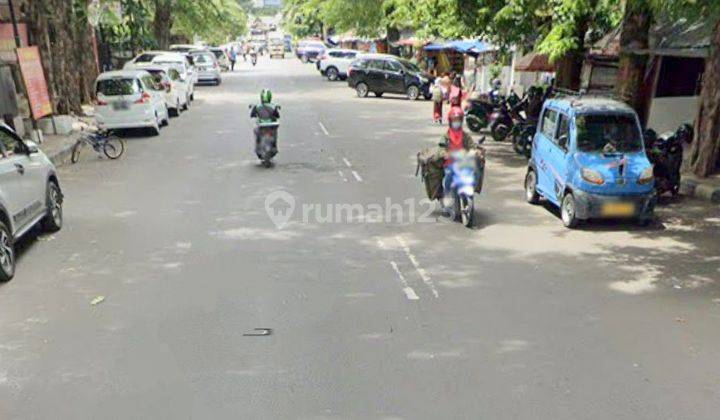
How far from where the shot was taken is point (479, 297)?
663cm

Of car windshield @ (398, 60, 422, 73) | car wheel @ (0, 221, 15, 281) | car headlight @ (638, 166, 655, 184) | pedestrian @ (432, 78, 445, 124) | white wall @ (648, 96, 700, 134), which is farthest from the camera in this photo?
car windshield @ (398, 60, 422, 73)

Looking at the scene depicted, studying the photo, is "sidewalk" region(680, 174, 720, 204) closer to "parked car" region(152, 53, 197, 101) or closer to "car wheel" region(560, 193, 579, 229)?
"car wheel" region(560, 193, 579, 229)

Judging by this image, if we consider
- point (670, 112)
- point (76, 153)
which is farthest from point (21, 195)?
point (670, 112)

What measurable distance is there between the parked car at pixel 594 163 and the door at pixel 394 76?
741 inches

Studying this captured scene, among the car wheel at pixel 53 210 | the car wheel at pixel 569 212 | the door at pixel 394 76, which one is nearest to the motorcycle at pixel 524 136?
the car wheel at pixel 569 212

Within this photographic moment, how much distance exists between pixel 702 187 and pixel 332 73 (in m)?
31.2

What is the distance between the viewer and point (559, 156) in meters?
9.62

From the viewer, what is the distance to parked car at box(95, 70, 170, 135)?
1698 centimetres

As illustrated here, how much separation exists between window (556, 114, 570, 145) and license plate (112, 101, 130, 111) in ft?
39.3

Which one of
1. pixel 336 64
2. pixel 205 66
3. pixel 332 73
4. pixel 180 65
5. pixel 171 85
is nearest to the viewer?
pixel 171 85

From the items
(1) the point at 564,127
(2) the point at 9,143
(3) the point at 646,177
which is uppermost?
(1) the point at 564,127

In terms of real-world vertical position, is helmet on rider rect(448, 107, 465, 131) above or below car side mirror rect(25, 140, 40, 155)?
above

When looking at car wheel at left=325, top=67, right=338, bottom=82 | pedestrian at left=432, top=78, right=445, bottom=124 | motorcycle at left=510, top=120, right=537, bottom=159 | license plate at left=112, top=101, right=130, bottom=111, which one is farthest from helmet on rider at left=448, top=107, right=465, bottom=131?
car wheel at left=325, top=67, right=338, bottom=82
